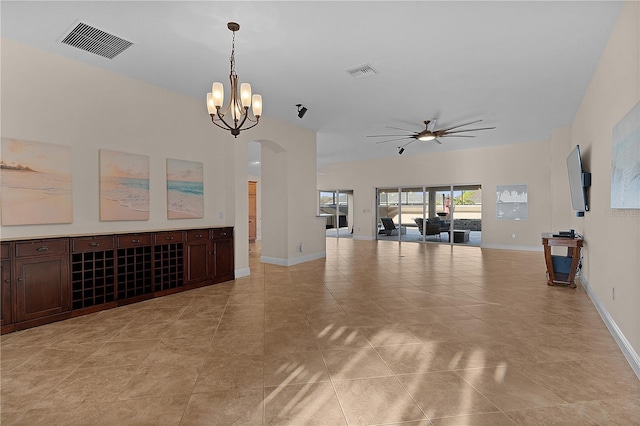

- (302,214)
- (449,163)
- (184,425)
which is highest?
(449,163)

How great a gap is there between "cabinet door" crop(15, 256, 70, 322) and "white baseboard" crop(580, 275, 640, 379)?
5422 mm

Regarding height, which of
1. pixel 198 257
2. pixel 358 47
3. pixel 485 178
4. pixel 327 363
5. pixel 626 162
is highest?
pixel 358 47

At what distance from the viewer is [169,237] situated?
14.8 feet

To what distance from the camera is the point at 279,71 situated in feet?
13.4

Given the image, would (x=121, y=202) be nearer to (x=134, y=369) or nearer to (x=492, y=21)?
(x=134, y=369)

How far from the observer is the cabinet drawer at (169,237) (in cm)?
438

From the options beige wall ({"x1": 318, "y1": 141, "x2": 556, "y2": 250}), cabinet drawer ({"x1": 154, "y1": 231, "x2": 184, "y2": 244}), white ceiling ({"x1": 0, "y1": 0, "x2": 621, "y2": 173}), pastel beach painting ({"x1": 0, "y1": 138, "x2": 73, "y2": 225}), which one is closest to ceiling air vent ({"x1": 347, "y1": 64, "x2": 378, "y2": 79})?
white ceiling ({"x1": 0, "y1": 0, "x2": 621, "y2": 173})

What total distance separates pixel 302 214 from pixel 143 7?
482 centimetres

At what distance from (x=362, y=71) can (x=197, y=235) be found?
3.44m

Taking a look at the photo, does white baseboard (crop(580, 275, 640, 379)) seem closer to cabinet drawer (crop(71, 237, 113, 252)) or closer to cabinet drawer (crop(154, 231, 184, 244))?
cabinet drawer (crop(154, 231, 184, 244))

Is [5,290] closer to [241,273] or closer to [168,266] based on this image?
[168,266]

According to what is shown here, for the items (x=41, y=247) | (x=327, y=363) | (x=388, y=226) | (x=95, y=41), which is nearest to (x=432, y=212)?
(x=388, y=226)

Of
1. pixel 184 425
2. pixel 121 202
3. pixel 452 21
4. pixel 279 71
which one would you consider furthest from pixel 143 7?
pixel 184 425

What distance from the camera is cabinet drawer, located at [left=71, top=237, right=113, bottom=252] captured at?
3.60m
